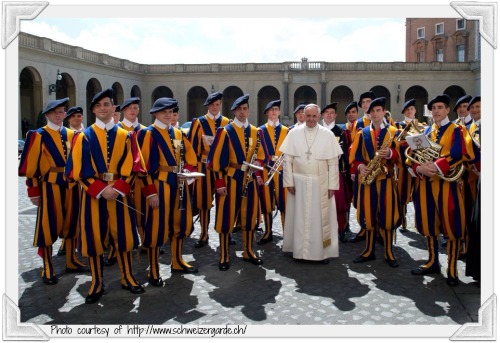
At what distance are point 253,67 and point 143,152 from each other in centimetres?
3410

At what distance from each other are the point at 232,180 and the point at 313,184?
1.16 meters

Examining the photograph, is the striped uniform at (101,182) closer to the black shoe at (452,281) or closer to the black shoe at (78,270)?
the black shoe at (78,270)

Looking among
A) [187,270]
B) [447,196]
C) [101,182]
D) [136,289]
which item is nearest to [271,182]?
[187,270]

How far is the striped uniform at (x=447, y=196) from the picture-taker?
5.24 metres

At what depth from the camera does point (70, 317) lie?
445cm

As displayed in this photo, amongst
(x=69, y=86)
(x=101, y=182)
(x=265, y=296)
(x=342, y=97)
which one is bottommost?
(x=265, y=296)

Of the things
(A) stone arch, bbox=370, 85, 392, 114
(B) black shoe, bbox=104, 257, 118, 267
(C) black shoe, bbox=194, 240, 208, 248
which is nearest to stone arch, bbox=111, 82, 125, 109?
(A) stone arch, bbox=370, 85, 392, 114

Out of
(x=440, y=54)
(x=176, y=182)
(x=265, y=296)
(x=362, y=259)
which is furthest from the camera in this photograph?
(x=440, y=54)

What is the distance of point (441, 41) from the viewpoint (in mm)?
45656

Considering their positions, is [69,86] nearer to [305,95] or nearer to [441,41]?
[305,95]

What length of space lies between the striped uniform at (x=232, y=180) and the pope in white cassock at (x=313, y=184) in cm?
55

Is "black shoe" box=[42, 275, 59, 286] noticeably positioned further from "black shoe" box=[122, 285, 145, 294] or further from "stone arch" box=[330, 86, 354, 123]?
"stone arch" box=[330, 86, 354, 123]

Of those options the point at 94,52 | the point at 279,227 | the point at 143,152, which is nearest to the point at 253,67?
the point at 94,52

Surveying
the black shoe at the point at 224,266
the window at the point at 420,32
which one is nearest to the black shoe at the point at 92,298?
the black shoe at the point at 224,266
